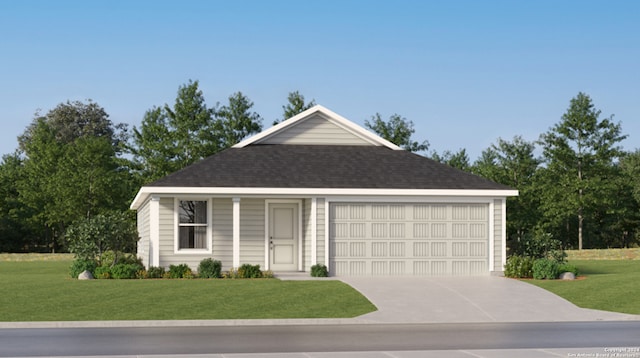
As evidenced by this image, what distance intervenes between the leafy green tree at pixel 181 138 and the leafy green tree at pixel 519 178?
20.0m

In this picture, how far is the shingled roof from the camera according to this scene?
33688 mm

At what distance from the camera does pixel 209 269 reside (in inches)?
1265

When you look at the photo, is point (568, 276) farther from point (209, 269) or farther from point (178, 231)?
point (178, 231)

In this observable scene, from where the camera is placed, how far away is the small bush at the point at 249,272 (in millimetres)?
32250

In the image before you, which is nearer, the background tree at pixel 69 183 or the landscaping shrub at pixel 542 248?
the landscaping shrub at pixel 542 248

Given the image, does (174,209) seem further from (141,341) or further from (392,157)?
(141,341)

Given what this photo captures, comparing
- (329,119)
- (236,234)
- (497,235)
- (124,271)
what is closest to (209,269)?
(236,234)

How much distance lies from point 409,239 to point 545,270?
482cm

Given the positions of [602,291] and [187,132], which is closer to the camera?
[602,291]

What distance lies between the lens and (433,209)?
34.1 m

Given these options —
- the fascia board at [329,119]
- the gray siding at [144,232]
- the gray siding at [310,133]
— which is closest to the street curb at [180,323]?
→ the gray siding at [144,232]

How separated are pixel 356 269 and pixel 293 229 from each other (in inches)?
120

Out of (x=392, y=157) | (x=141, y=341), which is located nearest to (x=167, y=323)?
(x=141, y=341)

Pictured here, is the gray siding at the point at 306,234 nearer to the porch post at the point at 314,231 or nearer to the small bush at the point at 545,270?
the porch post at the point at 314,231
